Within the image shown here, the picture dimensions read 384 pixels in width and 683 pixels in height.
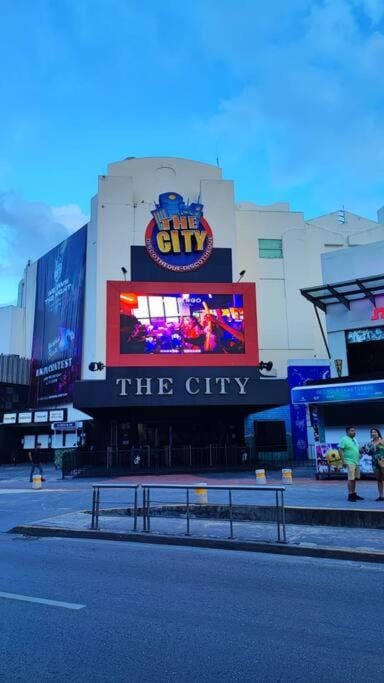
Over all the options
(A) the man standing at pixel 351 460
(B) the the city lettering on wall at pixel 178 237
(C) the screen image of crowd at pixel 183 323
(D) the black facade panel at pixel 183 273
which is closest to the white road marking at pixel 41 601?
(A) the man standing at pixel 351 460

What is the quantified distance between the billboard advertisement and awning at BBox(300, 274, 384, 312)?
19.0ft

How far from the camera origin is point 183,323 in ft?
104

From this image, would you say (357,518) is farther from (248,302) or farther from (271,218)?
(271,218)

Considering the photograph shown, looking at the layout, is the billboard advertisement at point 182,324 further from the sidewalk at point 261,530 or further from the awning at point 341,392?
the sidewalk at point 261,530

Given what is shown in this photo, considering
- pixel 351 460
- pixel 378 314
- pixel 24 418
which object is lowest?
pixel 351 460

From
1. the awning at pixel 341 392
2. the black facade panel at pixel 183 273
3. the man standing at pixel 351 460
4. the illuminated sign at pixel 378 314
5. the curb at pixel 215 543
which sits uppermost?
the black facade panel at pixel 183 273

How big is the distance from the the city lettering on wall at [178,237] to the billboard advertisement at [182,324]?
22.8ft

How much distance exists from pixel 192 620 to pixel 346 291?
2245cm

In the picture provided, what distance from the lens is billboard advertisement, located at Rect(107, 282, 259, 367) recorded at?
100 feet

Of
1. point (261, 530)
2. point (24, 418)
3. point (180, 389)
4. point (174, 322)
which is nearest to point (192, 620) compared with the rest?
point (261, 530)

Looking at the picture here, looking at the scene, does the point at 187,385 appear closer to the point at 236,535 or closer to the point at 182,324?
the point at 182,324

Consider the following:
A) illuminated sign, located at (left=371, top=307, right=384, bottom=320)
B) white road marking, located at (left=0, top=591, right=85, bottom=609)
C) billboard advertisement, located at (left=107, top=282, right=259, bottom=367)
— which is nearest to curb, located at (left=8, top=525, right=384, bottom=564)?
white road marking, located at (left=0, top=591, right=85, bottom=609)

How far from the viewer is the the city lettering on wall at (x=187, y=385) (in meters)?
28.0

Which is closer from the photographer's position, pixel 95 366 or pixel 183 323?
pixel 95 366
